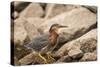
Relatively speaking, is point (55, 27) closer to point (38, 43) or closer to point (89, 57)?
point (38, 43)

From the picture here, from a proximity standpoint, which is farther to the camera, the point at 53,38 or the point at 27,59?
the point at 53,38

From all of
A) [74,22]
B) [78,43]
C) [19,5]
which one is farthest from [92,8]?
[19,5]

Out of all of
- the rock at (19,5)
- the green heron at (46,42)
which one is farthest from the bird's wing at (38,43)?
the rock at (19,5)

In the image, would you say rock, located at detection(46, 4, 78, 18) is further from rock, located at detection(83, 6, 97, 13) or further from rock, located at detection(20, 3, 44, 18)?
rock, located at detection(83, 6, 97, 13)

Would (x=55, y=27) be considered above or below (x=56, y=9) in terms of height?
below
